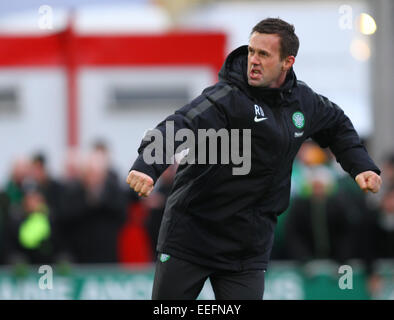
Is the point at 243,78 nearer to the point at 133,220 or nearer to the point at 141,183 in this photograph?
the point at 141,183

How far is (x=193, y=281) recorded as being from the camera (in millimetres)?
5852

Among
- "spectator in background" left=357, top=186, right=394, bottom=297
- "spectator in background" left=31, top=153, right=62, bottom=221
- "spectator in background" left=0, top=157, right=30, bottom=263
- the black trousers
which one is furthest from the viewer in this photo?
"spectator in background" left=31, top=153, right=62, bottom=221

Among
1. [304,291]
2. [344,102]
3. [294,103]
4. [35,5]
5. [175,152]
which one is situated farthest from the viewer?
[344,102]

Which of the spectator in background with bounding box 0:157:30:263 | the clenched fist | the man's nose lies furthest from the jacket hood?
the spectator in background with bounding box 0:157:30:263

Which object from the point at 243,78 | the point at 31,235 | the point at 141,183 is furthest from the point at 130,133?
the point at 141,183

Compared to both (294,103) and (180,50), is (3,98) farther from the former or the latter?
(294,103)

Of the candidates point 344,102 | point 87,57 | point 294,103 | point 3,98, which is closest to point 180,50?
point 87,57

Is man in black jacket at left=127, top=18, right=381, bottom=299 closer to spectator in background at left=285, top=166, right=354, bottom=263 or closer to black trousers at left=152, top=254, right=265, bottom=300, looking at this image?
black trousers at left=152, top=254, right=265, bottom=300

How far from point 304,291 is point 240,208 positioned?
4707 millimetres

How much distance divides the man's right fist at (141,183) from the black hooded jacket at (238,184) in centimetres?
54

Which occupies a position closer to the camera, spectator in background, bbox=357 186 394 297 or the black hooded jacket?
the black hooded jacket

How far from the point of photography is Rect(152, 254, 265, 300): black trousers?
5832 millimetres

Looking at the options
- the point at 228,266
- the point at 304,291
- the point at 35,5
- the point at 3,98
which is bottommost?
the point at 304,291

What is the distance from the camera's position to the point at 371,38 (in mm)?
12125
